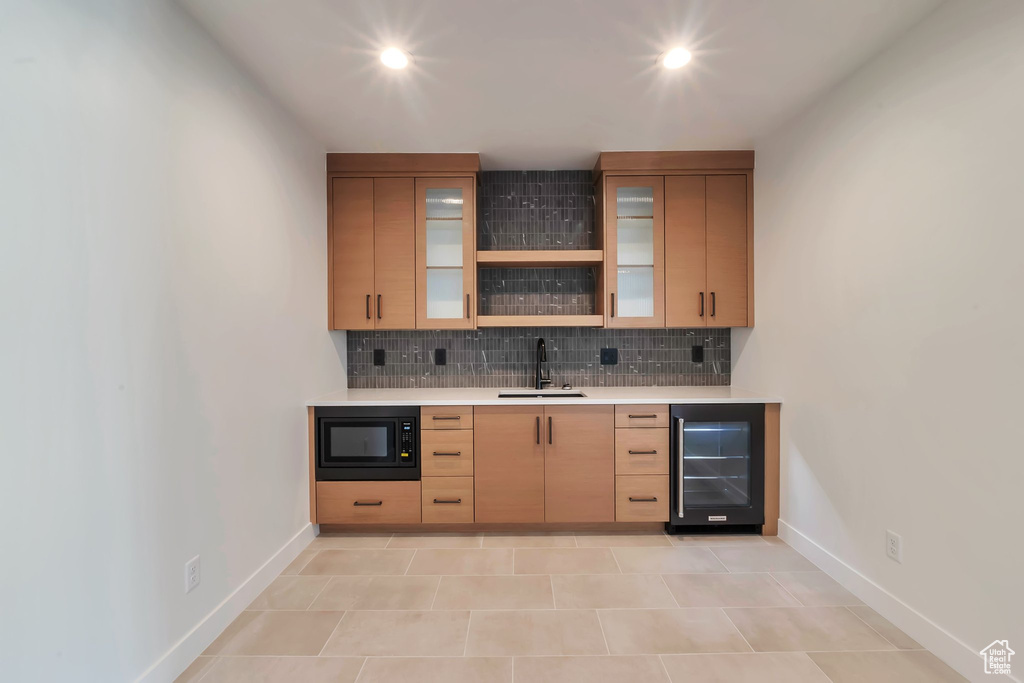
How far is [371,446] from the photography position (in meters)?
2.87

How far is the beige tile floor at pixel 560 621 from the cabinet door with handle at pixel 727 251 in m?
1.49

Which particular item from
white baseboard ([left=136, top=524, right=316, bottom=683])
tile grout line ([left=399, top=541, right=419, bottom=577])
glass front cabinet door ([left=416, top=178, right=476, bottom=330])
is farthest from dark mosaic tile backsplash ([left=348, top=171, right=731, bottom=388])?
white baseboard ([left=136, top=524, right=316, bottom=683])

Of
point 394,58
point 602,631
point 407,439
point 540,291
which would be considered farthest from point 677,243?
point 602,631

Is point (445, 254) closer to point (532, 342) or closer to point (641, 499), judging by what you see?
point (532, 342)

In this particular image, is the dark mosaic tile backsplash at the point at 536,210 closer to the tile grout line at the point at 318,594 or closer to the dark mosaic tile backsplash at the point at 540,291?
the dark mosaic tile backsplash at the point at 540,291

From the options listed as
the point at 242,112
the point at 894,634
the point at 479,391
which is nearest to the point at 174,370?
the point at 242,112

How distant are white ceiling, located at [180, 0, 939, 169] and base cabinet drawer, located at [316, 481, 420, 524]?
2191 millimetres

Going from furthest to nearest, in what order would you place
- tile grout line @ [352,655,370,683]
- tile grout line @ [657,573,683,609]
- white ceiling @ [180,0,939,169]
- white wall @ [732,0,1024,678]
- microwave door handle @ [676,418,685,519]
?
microwave door handle @ [676,418,685,519]
tile grout line @ [657,573,683,609]
white ceiling @ [180,0,939,169]
tile grout line @ [352,655,370,683]
white wall @ [732,0,1024,678]

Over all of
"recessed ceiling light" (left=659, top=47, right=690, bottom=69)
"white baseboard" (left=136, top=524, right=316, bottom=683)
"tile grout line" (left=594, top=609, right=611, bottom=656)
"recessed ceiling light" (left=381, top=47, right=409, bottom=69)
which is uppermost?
"recessed ceiling light" (left=659, top=47, right=690, bottom=69)

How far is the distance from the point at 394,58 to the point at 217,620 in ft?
8.30

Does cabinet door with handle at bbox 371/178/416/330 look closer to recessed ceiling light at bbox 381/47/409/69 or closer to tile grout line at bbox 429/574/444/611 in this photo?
recessed ceiling light at bbox 381/47/409/69

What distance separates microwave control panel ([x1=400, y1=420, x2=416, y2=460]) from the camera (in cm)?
286

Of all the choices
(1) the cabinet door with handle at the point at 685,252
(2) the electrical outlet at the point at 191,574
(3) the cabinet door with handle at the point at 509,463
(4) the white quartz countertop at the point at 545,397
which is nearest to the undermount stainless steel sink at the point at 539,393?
(4) the white quartz countertop at the point at 545,397

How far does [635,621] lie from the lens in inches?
77.4
